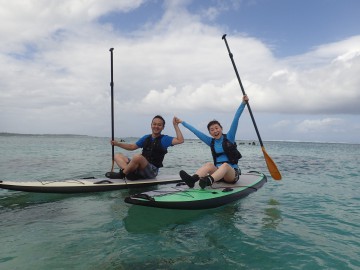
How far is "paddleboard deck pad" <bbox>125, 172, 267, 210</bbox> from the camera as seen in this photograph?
6.17 m

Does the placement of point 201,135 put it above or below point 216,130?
below

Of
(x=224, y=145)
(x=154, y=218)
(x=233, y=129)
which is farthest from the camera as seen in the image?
(x=233, y=129)

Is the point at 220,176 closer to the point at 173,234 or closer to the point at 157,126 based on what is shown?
the point at 173,234

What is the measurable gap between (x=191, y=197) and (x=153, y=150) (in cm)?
288

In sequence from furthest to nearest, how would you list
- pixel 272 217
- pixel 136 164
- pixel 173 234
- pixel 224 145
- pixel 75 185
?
pixel 136 164
pixel 75 185
pixel 224 145
pixel 272 217
pixel 173 234

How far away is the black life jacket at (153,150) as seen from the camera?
895cm

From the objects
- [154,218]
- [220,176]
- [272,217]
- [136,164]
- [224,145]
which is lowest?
[272,217]

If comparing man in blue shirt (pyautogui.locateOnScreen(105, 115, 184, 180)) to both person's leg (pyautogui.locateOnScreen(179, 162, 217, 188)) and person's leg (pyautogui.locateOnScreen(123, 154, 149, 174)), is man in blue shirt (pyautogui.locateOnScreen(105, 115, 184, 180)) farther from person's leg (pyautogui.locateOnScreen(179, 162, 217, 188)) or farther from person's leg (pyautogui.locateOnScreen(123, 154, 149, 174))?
person's leg (pyautogui.locateOnScreen(179, 162, 217, 188))

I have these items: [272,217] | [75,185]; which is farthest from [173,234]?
[75,185]

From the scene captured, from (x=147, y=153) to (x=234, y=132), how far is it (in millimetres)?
2789

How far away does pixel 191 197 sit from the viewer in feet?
21.4

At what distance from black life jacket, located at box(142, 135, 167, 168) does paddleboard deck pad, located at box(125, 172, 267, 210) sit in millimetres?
1503

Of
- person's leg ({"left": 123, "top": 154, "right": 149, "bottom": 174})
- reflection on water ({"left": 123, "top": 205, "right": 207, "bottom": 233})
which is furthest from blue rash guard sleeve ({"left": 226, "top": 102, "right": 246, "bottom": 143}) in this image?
person's leg ({"left": 123, "top": 154, "right": 149, "bottom": 174})

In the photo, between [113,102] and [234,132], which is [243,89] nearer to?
[234,132]
